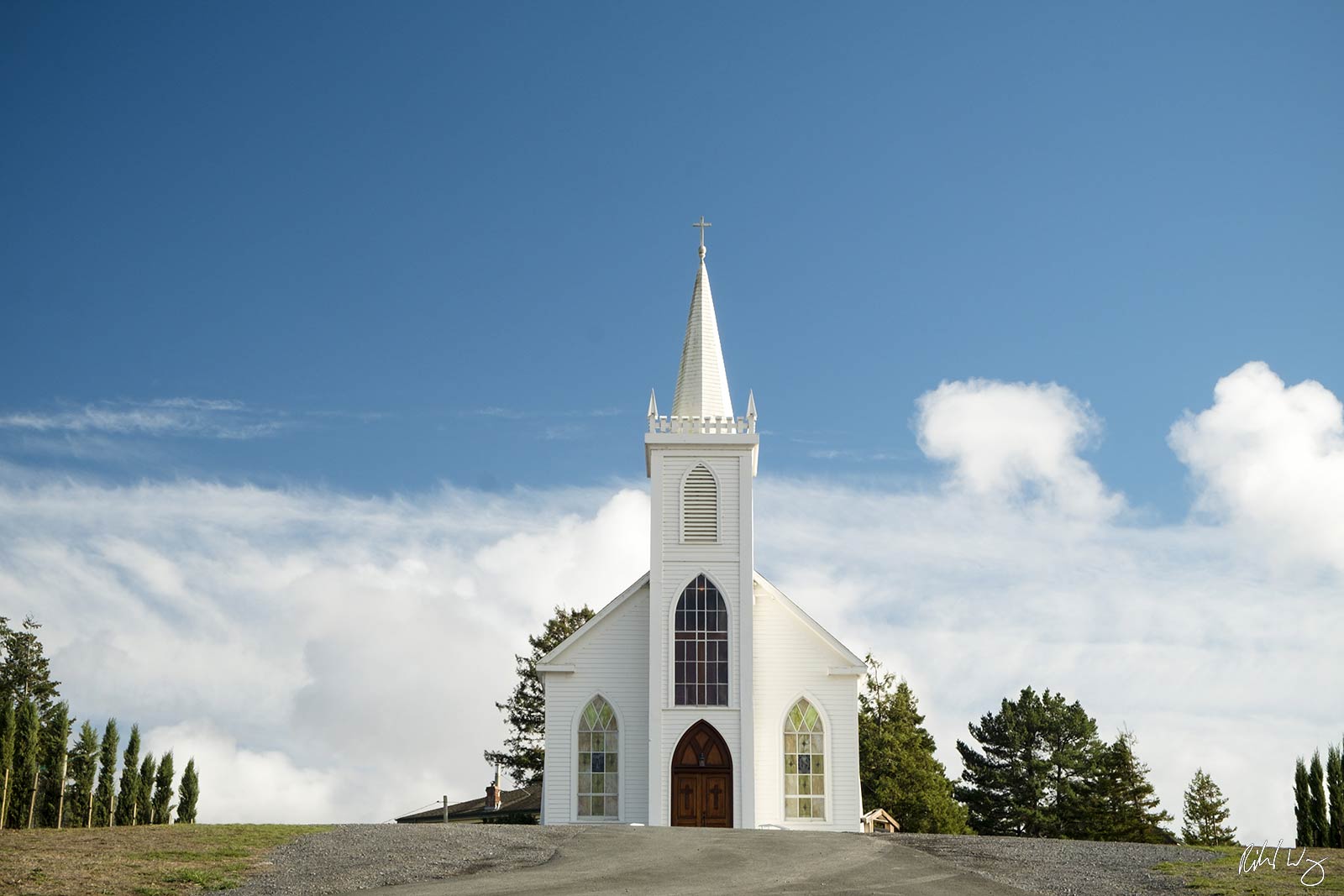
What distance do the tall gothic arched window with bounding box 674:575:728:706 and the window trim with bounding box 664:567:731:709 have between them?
60mm

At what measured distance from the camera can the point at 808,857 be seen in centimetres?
2167

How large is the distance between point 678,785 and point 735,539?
6453mm

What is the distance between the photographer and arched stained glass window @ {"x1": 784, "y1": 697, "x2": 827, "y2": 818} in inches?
1302

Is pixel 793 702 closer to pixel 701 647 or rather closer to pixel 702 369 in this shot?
pixel 701 647

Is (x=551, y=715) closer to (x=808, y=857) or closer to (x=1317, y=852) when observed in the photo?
(x=808, y=857)

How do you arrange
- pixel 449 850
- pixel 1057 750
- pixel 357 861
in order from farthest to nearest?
pixel 1057 750
pixel 449 850
pixel 357 861

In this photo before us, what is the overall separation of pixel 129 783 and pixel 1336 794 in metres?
33.6

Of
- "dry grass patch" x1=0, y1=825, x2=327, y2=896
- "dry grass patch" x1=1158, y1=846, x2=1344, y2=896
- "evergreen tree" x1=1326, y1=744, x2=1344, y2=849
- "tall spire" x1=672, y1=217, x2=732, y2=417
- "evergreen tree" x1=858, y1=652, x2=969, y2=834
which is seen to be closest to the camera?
"dry grass patch" x1=0, y1=825, x2=327, y2=896

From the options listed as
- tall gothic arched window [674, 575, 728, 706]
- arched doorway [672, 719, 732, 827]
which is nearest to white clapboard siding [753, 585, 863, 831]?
arched doorway [672, 719, 732, 827]

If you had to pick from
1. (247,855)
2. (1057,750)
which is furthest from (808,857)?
(1057,750)

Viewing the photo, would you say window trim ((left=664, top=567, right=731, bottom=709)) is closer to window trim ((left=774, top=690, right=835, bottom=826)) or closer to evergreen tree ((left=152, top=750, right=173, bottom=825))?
window trim ((left=774, top=690, right=835, bottom=826))

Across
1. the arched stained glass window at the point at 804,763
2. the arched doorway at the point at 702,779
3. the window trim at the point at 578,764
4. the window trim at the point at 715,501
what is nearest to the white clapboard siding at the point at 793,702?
the arched stained glass window at the point at 804,763
